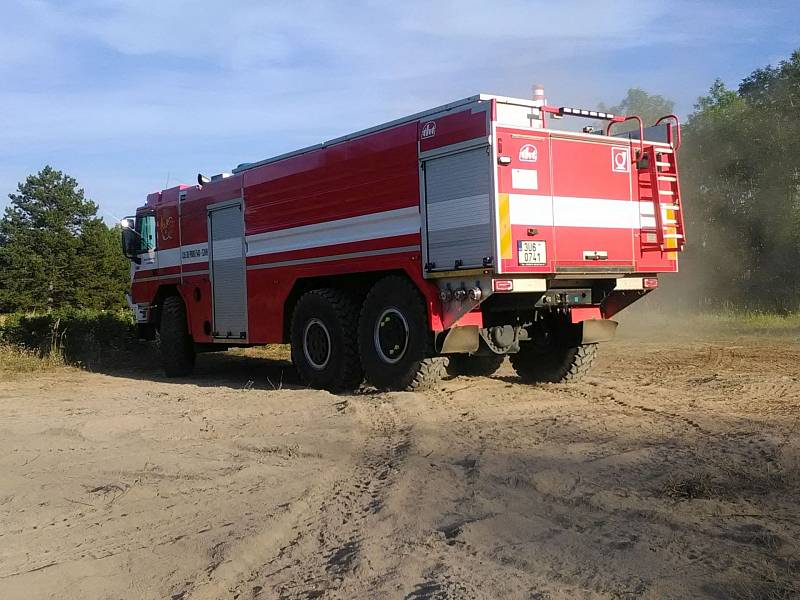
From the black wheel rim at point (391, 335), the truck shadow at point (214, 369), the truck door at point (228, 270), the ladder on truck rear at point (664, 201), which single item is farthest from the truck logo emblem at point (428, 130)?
the truck shadow at point (214, 369)

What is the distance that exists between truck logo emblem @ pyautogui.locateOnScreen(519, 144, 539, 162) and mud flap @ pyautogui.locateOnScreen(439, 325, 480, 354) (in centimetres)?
188

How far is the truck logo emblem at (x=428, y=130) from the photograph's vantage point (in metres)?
8.34

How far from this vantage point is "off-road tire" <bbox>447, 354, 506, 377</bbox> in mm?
10531

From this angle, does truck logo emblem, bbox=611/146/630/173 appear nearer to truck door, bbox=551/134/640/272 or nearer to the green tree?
truck door, bbox=551/134/640/272

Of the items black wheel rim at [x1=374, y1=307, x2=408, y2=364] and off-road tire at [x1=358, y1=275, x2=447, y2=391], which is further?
black wheel rim at [x1=374, y1=307, x2=408, y2=364]

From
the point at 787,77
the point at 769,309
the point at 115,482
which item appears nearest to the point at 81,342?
the point at 115,482

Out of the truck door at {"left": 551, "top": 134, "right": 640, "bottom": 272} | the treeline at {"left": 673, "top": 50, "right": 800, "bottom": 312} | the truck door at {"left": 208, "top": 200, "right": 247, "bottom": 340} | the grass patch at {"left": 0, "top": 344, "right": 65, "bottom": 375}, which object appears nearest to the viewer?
the truck door at {"left": 551, "top": 134, "right": 640, "bottom": 272}

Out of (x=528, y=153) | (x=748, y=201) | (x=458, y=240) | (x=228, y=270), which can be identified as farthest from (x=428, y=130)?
(x=748, y=201)

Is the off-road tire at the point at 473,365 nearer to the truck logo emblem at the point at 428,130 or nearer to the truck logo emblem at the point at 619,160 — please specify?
the truck logo emblem at the point at 619,160

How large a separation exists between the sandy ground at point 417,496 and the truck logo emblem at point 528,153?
2574 millimetres

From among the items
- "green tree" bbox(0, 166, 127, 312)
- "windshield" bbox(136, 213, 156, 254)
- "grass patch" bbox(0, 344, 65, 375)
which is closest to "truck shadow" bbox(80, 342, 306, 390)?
"grass patch" bbox(0, 344, 65, 375)

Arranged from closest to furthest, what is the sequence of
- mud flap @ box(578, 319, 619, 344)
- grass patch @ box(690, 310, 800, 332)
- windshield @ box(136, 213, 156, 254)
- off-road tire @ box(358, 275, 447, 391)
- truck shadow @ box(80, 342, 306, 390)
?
off-road tire @ box(358, 275, 447, 391)
mud flap @ box(578, 319, 619, 344)
truck shadow @ box(80, 342, 306, 390)
windshield @ box(136, 213, 156, 254)
grass patch @ box(690, 310, 800, 332)

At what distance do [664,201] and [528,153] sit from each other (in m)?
2.09

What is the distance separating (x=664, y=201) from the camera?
9086 millimetres
